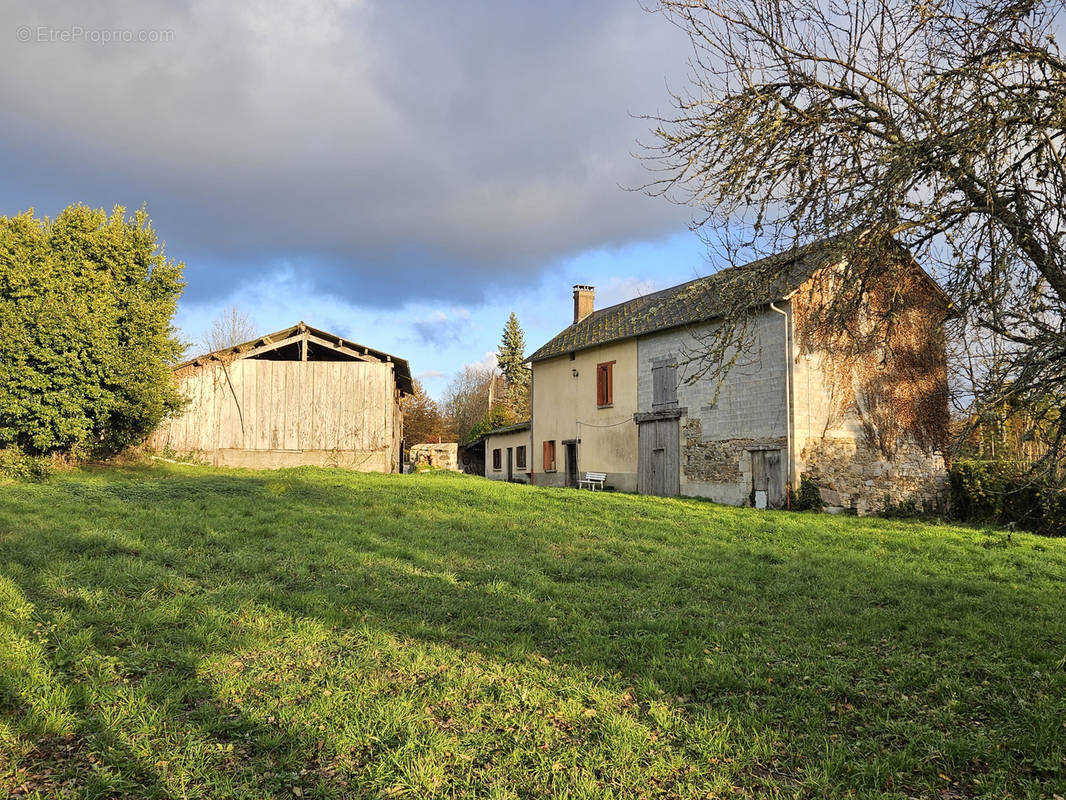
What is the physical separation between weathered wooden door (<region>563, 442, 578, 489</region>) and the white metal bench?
0.93m

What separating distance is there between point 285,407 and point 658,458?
12.1 m

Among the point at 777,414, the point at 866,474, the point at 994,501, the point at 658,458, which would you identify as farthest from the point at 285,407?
the point at 994,501

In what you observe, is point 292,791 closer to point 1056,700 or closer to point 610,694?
point 610,694

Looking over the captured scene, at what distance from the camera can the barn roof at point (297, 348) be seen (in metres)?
20.8

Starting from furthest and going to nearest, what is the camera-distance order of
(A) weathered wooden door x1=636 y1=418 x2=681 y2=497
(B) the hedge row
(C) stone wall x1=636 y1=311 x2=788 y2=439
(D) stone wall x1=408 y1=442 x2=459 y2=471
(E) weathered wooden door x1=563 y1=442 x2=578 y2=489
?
(D) stone wall x1=408 y1=442 x2=459 y2=471, (E) weathered wooden door x1=563 y1=442 x2=578 y2=489, (A) weathered wooden door x1=636 y1=418 x2=681 y2=497, (C) stone wall x1=636 y1=311 x2=788 y2=439, (B) the hedge row

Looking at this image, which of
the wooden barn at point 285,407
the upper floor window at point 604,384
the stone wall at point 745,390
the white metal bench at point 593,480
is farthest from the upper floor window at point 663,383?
the wooden barn at point 285,407

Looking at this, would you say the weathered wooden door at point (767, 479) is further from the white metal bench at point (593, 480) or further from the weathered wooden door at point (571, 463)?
the weathered wooden door at point (571, 463)

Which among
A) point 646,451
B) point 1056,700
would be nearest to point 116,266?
point 646,451

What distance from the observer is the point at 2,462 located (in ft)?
47.7

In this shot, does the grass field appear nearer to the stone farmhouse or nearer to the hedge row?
the hedge row

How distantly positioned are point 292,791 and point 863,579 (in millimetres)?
7411

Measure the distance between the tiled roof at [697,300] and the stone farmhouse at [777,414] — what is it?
168 mm

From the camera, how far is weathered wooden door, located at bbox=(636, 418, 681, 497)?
19.8 metres

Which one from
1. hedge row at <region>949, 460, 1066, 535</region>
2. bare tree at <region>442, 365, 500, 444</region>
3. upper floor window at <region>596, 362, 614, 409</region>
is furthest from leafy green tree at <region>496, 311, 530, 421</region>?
hedge row at <region>949, 460, 1066, 535</region>
